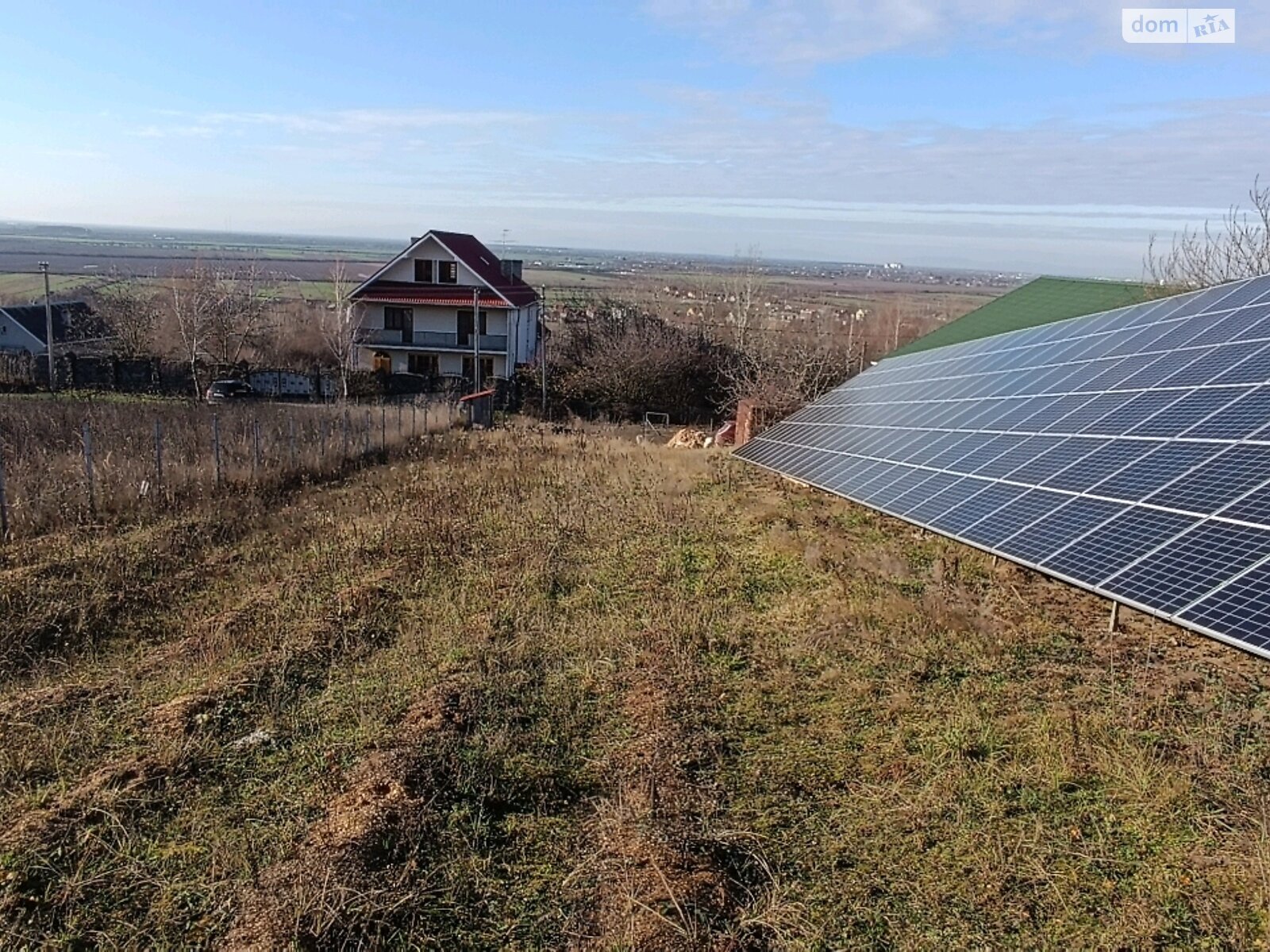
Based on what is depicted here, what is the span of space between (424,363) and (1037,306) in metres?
27.8

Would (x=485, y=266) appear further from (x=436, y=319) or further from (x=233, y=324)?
(x=233, y=324)

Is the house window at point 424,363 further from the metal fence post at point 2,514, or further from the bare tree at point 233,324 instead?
the metal fence post at point 2,514

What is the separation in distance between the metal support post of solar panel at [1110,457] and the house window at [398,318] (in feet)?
92.8

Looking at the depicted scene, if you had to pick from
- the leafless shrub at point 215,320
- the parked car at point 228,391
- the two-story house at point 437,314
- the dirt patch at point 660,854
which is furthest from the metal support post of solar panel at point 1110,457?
the leafless shrub at point 215,320

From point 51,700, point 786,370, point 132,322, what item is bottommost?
point 51,700

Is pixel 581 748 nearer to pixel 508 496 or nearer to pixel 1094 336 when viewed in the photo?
pixel 508 496

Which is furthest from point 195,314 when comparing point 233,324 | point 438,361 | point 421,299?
point 438,361

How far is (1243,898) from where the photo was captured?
4824 mm

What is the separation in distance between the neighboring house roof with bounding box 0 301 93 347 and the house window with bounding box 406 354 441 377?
61.8 ft

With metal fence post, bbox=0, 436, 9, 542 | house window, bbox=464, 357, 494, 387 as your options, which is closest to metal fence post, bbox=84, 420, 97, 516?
metal fence post, bbox=0, 436, 9, 542

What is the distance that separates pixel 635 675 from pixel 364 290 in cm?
3483

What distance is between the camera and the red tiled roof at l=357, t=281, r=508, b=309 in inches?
1502

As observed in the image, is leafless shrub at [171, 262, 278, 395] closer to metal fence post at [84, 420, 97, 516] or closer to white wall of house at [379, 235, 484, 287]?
white wall of house at [379, 235, 484, 287]

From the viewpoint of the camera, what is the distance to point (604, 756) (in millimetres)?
6609
